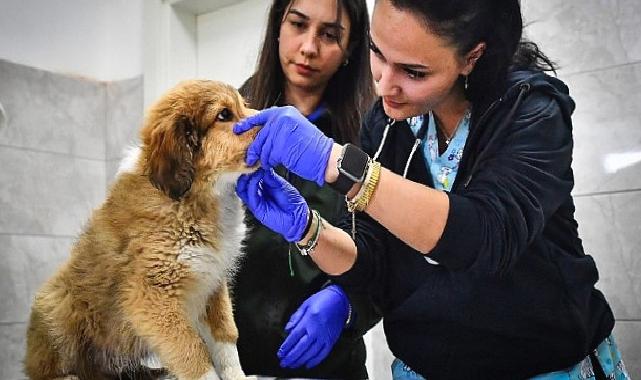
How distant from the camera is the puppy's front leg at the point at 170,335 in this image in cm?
123

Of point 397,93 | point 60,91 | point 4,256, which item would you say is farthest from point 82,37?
point 397,93

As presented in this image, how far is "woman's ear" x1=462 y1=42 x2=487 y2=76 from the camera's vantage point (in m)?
1.21

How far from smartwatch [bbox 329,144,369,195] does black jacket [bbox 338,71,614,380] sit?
0.53 feet

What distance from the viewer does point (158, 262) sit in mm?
1271

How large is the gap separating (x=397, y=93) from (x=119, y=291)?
0.68 meters

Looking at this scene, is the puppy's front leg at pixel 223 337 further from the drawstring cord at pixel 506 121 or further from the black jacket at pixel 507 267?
the drawstring cord at pixel 506 121

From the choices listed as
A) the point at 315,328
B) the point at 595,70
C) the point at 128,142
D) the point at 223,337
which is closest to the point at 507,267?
the point at 315,328

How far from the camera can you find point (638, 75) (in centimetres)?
229

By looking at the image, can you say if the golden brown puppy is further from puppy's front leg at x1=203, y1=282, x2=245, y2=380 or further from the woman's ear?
the woman's ear

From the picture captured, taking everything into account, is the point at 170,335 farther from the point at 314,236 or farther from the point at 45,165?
the point at 45,165

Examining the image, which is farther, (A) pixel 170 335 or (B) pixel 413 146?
(B) pixel 413 146

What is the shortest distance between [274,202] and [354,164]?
1.03ft

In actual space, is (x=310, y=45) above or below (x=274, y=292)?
above

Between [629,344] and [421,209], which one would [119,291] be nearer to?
[421,209]
